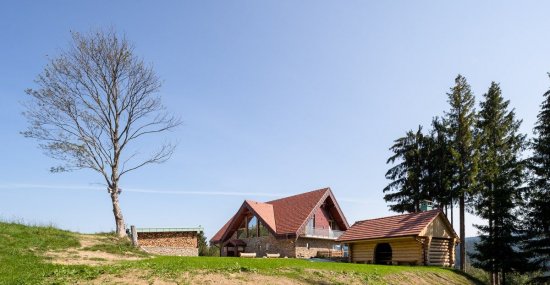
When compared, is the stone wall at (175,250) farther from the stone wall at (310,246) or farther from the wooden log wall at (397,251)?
the wooden log wall at (397,251)

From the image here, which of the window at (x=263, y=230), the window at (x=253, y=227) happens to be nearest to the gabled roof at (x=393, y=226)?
the window at (x=263, y=230)

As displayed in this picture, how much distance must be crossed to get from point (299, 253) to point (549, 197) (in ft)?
64.8

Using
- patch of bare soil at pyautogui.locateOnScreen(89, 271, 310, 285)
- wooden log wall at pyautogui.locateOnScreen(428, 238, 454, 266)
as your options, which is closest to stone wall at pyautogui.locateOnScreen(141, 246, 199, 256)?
patch of bare soil at pyautogui.locateOnScreen(89, 271, 310, 285)

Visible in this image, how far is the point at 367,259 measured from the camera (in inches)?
1228

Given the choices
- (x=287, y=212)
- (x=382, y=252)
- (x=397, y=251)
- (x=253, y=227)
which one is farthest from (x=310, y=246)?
(x=397, y=251)

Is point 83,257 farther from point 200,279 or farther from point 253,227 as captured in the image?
point 253,227

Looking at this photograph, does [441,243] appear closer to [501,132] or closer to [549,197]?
[549,197]

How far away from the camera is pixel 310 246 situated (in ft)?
125

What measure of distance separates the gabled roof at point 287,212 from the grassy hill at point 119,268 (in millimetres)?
16608

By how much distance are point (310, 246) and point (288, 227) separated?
105 inches

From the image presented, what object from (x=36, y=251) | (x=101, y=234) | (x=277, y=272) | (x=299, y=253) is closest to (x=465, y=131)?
(x=299, y=253)

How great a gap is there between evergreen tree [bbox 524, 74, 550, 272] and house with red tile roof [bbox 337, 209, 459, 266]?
5.35m

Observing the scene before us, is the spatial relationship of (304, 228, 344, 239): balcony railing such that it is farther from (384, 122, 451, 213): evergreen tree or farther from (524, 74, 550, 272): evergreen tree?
(524, 74, 550, 272): evergreen tree

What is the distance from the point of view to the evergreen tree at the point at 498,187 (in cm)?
2761
